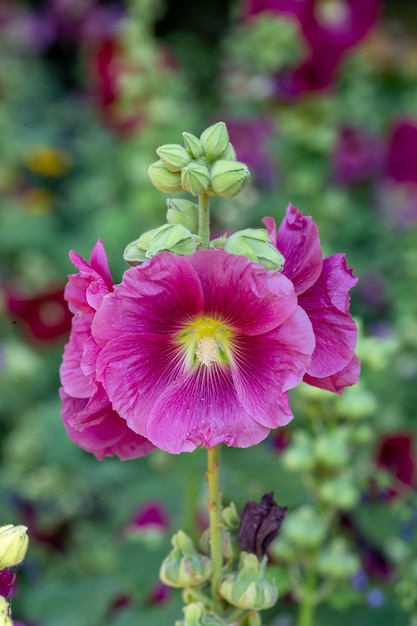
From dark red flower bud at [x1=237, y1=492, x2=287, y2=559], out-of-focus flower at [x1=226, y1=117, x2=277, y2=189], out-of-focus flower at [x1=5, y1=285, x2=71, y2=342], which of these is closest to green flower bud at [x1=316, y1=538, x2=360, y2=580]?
dark red flower bud at [x1=237, y1=492, x2=287, y2=559]

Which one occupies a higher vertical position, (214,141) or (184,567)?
(214,141)

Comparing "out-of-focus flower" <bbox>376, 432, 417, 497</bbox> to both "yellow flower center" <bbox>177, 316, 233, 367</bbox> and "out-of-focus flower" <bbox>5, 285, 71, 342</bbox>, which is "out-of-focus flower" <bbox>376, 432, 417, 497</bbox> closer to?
"yellow flower center" <bbox>177, 316, 233, 367</bbox>

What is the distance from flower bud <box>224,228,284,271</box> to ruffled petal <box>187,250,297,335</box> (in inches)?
0.9

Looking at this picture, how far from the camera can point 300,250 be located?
2.33ft

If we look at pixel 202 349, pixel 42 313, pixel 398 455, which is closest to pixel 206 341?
pixel 202 349

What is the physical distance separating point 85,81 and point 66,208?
907mm

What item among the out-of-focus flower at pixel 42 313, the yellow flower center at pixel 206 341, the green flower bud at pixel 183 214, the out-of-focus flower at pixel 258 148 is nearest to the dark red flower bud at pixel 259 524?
the yellow flower center at pixel 206 341

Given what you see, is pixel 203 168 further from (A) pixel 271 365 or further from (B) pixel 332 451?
(B) pixel 332 451

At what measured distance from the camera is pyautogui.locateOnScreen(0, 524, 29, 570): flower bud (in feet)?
2.08

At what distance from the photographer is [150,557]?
137 centimetres

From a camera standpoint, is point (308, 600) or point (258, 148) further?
point (258, 148)

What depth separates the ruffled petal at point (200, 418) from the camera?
660 mm

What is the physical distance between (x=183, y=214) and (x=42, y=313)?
1460mm

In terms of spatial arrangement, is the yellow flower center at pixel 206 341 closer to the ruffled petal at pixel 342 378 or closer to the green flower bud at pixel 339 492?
the ruffled petal at pixel 342 378
